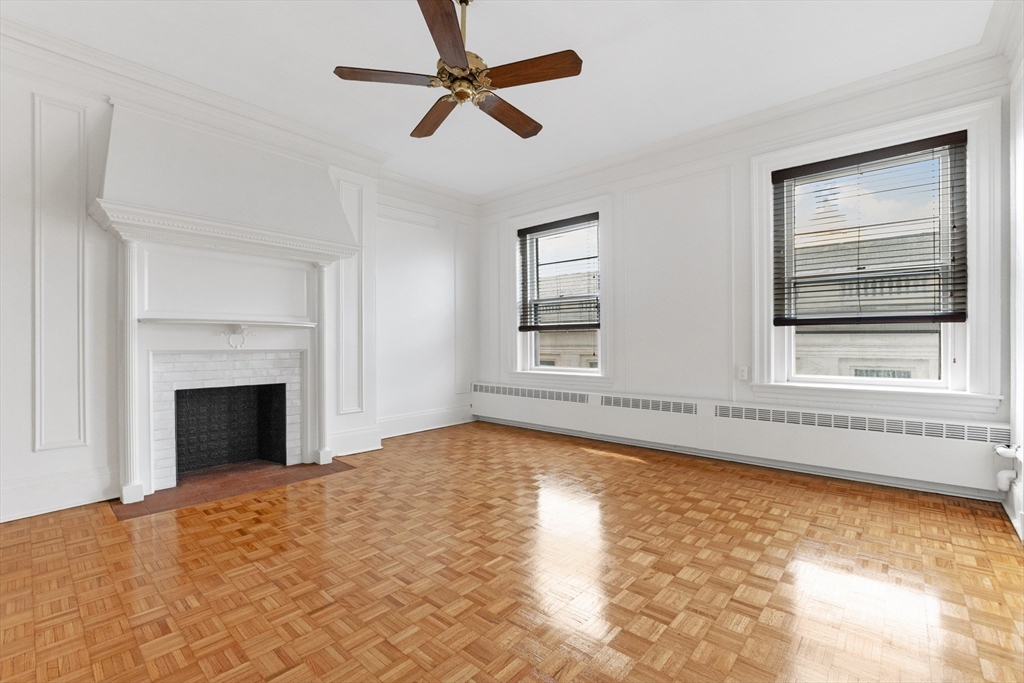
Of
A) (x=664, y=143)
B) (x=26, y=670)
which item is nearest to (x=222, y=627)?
(x=26, y=670)

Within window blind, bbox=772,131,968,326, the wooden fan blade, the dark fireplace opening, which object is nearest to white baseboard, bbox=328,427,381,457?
the dark fireplace opening

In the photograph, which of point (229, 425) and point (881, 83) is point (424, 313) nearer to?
point (229, 425)

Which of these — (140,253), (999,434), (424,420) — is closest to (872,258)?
(999,434)

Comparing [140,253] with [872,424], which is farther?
[872,424]

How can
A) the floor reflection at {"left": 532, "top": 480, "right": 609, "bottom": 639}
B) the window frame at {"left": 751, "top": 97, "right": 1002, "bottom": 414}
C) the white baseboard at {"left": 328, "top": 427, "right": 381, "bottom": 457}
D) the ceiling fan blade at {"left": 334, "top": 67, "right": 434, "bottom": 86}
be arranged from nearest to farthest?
1. the floor reflection at {"left": 532, "top": 480, "right": 609, "bottom": 639}
2. the ceiling fan blade at {"left": 334, "top": 67, "right": 434, "bottom": 86}
3. the window frame at {"left": 751, "top": 97, "right": 1002, "bottom": 414}
4. the white baseboard at {"left": 328, "top": 427, "right": 381, "bottom": 457}

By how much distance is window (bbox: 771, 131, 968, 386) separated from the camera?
352cm

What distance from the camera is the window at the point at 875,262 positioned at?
352 cm

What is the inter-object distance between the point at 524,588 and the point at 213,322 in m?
3.29

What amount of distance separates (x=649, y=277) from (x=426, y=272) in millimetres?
2838

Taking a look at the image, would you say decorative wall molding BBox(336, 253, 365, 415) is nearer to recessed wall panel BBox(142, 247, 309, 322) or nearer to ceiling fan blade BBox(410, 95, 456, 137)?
recessed wall panel BBox(142, 247, 309, 322)

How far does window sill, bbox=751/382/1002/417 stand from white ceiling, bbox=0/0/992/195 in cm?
244

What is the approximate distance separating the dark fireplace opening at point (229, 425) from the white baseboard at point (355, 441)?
1.68 feet

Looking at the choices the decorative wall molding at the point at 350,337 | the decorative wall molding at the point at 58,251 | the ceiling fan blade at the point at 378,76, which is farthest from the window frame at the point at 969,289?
the decorative wall molding at the point at 58,251

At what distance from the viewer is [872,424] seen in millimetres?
3623
